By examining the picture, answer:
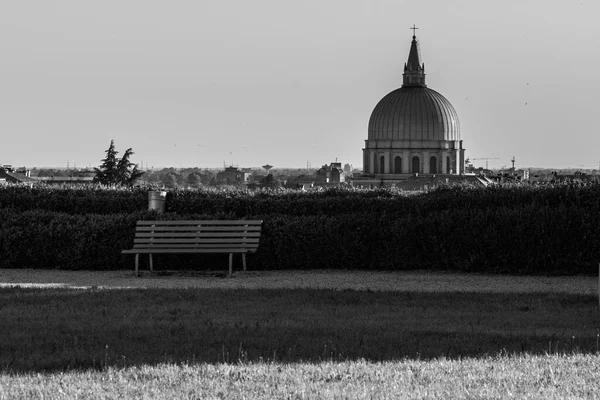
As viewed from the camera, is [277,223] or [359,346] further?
[277,223]

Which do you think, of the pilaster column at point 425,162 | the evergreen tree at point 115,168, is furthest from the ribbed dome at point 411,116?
the evergreen tree at point 115,168

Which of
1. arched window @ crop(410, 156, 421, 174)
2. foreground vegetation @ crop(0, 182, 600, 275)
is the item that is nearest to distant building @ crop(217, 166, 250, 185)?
arched window @ crop(410, 156, 421, 174)

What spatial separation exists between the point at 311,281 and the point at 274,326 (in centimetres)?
541

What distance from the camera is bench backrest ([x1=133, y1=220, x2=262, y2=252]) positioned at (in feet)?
51.4

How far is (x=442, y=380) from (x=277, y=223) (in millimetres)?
9751

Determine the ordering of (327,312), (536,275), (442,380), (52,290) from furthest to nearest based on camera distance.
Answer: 1. (536,275)
2. (52,290)
3. (327,312)
4. (442,380)

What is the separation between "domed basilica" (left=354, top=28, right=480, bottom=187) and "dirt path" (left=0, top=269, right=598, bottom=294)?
337 feet

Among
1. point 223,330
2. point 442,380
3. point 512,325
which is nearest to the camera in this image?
point 442,380

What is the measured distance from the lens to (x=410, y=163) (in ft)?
408

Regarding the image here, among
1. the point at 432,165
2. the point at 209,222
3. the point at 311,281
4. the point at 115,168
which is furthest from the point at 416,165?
the point at 311,281

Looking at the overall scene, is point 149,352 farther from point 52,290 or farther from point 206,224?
point 206,224

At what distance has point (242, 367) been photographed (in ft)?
23.4

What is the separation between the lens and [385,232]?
16.1 m

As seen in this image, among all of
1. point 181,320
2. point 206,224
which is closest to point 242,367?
point 181,320
